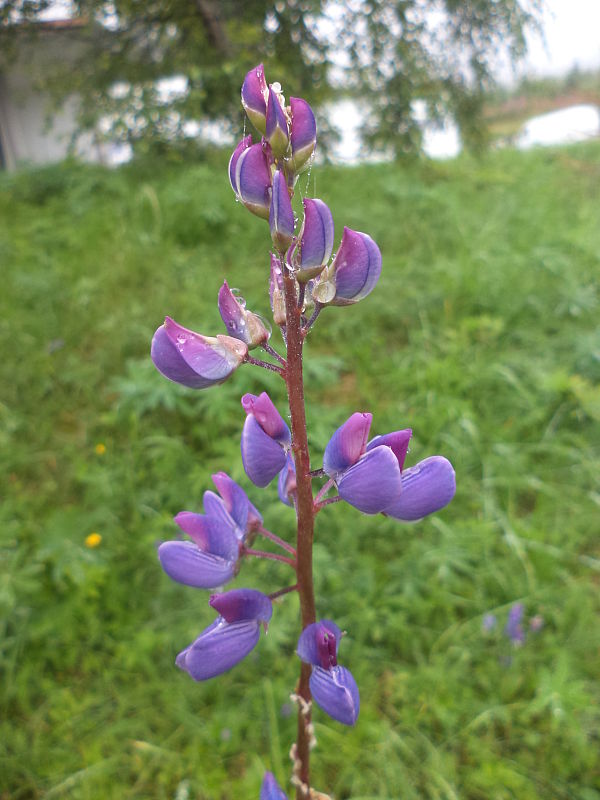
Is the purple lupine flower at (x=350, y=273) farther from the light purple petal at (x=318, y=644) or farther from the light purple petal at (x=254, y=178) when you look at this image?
the light purple petal at (x=318, y=644)

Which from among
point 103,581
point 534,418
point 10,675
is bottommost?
point 10,675

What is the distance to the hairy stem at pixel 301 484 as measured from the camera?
0.76m

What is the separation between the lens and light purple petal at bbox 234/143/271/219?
0.73m

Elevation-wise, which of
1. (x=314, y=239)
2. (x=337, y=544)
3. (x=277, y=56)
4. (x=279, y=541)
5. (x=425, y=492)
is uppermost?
(x=277, y=56)

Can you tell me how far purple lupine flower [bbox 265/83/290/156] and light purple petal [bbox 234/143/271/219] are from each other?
0.07 ft

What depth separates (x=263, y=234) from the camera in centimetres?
404

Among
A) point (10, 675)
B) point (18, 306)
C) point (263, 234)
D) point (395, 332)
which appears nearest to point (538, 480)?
point (395, 332)

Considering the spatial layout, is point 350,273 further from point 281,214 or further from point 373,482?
point 373,482

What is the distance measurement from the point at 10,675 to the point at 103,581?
0.39m

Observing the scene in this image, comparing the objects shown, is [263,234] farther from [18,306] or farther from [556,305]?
[556,305]

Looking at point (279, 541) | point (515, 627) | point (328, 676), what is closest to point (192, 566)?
point (279, 541)

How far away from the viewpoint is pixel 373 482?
75cm

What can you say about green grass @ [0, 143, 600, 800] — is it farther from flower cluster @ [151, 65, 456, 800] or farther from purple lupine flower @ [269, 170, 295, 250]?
purple lupine flower @ [269, 170, 295, 250]

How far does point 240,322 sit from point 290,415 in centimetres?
15
